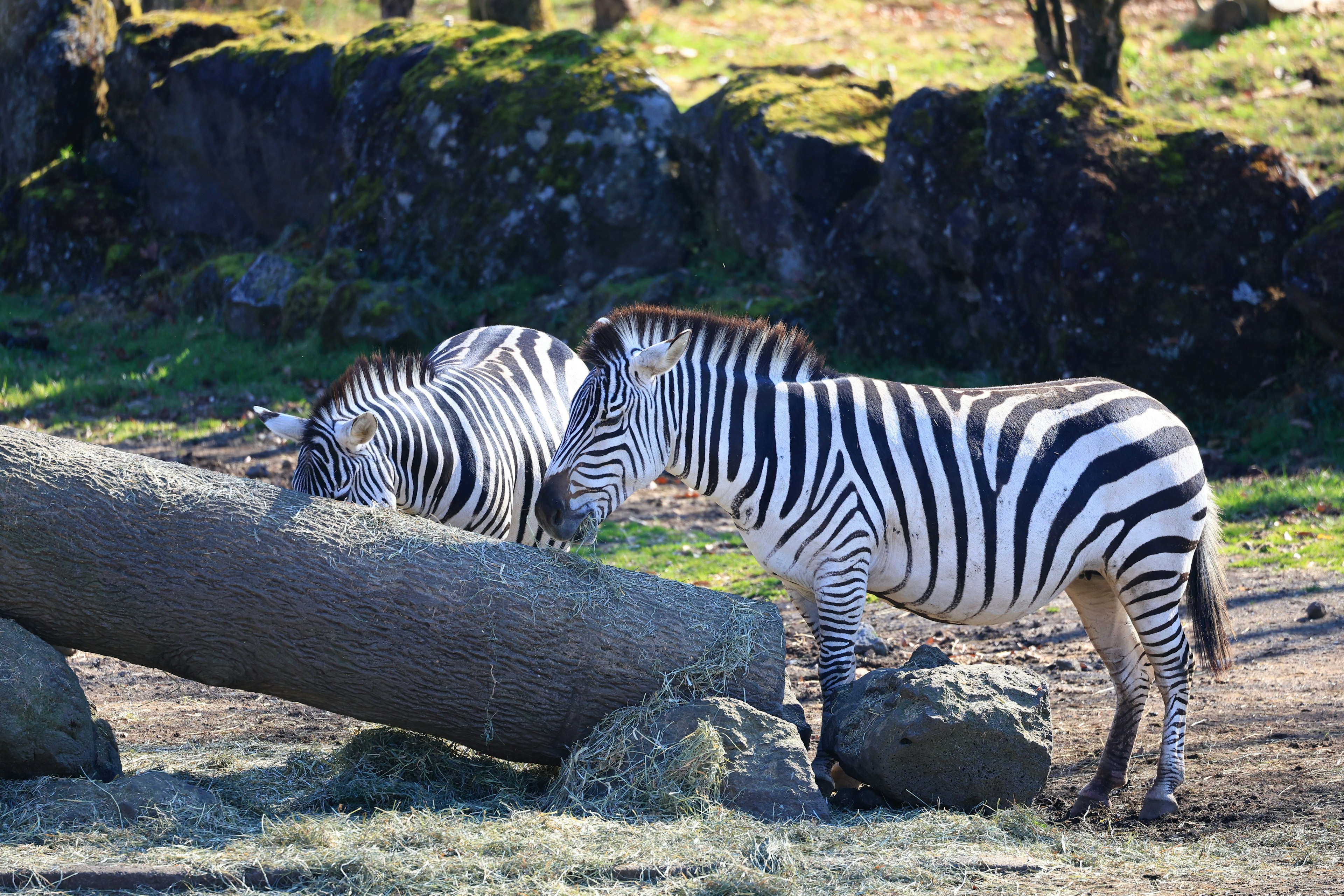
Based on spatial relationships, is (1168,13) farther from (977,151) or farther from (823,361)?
(823,361)

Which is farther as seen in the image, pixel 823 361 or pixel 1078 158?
pixel 1078 158

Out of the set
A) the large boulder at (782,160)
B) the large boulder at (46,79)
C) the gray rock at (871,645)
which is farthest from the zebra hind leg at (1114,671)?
the large boulder at (46,79)

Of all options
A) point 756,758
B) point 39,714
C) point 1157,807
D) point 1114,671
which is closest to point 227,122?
point 39,714

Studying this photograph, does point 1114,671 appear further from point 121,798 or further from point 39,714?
point 39,714

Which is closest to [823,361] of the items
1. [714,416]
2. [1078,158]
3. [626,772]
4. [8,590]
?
[714,416]

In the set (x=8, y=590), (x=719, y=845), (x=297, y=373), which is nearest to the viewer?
(x=719, y=845)

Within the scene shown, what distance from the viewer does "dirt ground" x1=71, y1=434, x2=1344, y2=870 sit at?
5.16 m

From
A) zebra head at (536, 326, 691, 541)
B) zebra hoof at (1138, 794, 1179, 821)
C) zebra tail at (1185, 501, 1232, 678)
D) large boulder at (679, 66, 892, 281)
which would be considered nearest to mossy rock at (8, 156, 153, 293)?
large boulder at (679, 66, 892, 281)

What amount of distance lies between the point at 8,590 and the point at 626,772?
2578 millimetres

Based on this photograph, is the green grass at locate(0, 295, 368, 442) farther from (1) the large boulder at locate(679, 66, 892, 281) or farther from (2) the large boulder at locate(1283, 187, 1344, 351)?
(2) the large boulder at locate(1283, 187, 1344, 351)

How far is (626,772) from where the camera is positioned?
4770mm

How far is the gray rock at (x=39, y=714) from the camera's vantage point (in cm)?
465

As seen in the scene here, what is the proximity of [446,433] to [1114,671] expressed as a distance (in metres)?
3.62

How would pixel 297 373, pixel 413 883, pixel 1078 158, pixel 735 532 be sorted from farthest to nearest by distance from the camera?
pixel 297 373 < pixel 1078 158 < pixel 735 532 < pixel 413 883
